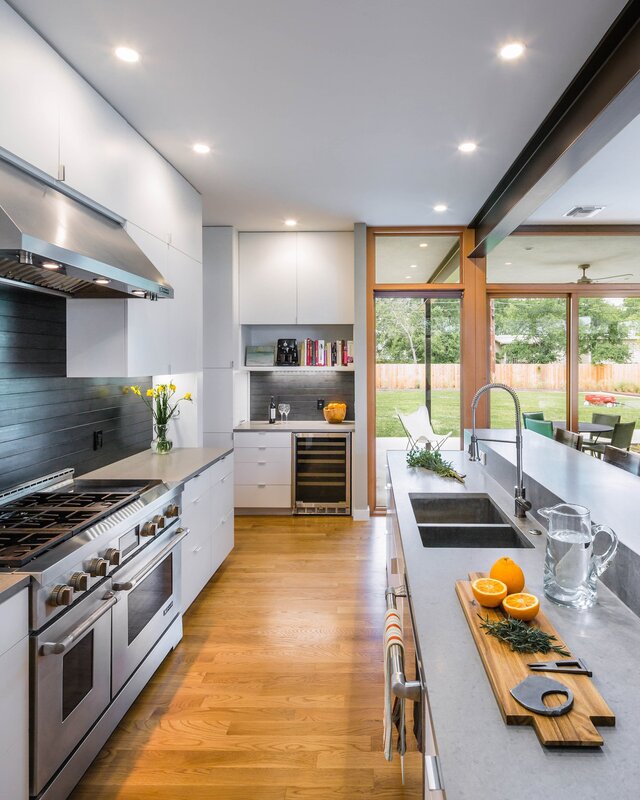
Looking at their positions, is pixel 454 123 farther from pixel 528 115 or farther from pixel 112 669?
pixel 112 669

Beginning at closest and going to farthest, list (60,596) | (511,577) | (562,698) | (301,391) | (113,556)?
(562,698) → (511,577) → (60,596) → (113,556) → (301,391)

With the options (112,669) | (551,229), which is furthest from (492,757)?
(551,229)

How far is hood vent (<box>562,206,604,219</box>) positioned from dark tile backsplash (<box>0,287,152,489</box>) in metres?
4.14

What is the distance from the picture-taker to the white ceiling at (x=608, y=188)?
3.42 meters

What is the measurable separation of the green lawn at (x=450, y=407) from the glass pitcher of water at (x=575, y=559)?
3939 millimetres

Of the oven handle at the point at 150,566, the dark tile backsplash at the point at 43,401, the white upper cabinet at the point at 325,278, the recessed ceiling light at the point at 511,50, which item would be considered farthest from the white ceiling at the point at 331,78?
the oven handle at the point at 150,566

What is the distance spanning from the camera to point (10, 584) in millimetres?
1476

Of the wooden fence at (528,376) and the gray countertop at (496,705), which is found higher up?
the wooden fence at (528,376)

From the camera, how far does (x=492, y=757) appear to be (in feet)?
2.81

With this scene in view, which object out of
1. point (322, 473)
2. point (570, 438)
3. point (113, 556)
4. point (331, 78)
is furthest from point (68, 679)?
point (570, 438)

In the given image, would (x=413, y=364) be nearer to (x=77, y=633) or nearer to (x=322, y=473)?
(x=322, y=473)

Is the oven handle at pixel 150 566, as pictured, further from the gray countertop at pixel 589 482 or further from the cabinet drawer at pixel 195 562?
the gray countertop at pixel 589 482

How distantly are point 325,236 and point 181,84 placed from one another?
286cm

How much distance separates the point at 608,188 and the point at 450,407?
2.32 meters
